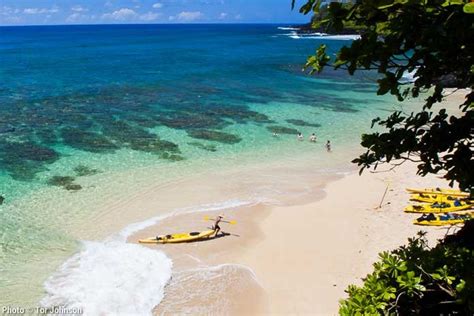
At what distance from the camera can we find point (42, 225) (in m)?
18.7

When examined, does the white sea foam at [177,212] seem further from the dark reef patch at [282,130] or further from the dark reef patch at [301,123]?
the dark reef patch at [301,123]

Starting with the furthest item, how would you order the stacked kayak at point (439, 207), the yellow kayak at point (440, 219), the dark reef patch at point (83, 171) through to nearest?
1. the dark reef patch at point (83, 171)
2. the stacked kayak at point (439, 207)
3. the yellow kayak at point (440, 219)

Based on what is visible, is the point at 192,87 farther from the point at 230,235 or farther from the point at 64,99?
the point at 230,235

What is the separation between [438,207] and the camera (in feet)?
61.0

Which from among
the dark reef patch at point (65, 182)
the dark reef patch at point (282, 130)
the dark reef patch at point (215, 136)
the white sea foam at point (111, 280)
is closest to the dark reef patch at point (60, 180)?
the dark reef patch at point (65, 182)

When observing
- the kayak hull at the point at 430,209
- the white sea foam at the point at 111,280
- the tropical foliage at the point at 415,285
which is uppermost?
the tropical foliage at the point at 415,285

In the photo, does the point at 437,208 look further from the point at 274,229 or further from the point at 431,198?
the point at 274,229

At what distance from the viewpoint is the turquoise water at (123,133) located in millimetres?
18547

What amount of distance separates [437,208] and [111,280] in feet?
45.3

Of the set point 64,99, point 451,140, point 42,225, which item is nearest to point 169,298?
point 42,225

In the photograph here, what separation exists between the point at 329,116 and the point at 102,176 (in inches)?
890

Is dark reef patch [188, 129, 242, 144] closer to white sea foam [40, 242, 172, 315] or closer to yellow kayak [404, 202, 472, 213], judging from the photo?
yellow kayak [404, 202, 472, 213]

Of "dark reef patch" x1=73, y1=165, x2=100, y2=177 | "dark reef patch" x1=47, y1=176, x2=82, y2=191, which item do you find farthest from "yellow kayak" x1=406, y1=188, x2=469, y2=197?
"dark reef patch" x1=73, y1=165, x2=100, y2=177

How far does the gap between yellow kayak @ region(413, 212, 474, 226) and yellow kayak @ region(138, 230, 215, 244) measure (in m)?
8.93
